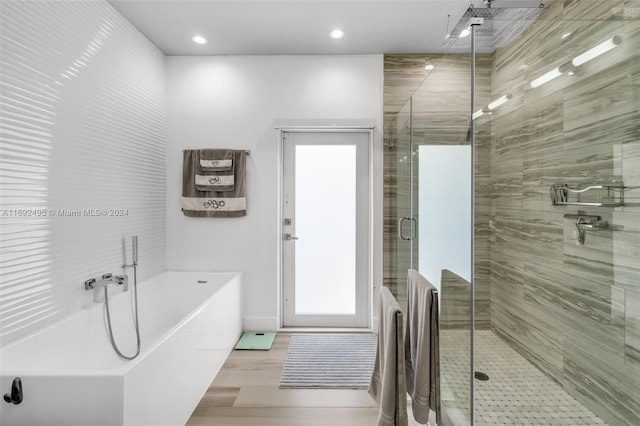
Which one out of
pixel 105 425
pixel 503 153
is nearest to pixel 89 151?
pixel 105 425

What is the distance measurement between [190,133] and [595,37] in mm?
3072

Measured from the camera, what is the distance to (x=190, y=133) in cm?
342

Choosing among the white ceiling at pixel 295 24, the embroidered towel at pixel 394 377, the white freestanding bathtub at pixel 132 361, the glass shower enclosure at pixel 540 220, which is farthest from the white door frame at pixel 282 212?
the embroidered towel at pixel 394 377

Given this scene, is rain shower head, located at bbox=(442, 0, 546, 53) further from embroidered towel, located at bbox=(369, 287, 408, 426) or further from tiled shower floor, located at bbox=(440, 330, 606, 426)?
tiled shower floor, located at bbox=(440, 330, 606, 426)

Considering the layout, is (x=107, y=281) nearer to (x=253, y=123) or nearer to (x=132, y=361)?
(x=132, y=361)

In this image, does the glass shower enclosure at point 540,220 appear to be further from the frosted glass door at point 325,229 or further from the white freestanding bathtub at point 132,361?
the white freestanding bathtub at point 132,361

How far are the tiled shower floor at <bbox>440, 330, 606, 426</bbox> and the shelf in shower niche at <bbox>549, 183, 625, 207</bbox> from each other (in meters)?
0.79

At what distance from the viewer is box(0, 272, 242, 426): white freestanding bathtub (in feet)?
4.59

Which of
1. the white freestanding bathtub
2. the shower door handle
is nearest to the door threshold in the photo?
the white freestanding bathtub

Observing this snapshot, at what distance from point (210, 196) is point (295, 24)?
1670 mm

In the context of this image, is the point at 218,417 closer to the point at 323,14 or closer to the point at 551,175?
the point at 551,175

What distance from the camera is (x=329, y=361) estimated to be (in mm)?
2820

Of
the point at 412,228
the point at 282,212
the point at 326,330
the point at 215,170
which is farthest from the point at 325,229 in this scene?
the point at 215,170

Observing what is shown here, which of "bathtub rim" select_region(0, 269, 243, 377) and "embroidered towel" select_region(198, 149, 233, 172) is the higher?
"embroidered towel" select_region(198, 149, 233, 172)
